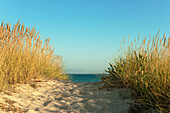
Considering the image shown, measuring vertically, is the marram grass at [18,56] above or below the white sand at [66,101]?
above

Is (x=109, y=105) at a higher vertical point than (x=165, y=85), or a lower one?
lower

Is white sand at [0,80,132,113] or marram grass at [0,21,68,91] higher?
marram grass at [0,21,68,91]

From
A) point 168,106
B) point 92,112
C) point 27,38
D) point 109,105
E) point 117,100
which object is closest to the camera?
point 168,106

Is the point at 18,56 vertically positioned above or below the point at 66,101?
above

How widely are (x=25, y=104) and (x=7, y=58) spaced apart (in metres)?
1.47

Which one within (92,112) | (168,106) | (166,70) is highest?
(166,70)

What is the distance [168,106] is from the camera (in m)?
2.85

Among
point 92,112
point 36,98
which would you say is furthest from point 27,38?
point 92,112

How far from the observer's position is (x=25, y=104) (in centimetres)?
334

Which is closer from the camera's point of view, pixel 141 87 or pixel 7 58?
pixel 141 87

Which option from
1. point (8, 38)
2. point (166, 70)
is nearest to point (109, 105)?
point (166, 70)

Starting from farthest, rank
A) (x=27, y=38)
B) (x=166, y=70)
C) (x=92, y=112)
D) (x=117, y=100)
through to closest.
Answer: (x=27, y=38), (x=117, y=100), (x=92, y=112), (x=166, y=70)

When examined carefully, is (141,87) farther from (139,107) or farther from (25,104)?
(25,104)

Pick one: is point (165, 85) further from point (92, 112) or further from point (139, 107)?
point (92, 112)
